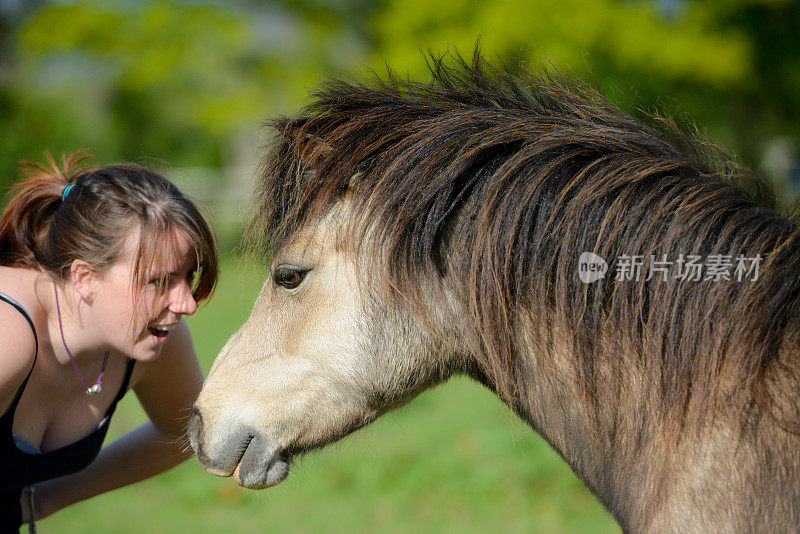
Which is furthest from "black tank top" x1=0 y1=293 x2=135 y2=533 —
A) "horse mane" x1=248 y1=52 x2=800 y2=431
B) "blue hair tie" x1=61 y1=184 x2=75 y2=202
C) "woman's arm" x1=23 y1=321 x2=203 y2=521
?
"horse mane" x1=248 y1=52 x2=800 y2=431

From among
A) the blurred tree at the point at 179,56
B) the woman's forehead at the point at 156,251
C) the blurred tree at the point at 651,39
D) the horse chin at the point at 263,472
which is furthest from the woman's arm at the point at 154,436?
the blurred tree at the point at 179,56

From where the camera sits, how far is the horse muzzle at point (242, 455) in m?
2.00

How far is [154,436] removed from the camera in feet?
9.29

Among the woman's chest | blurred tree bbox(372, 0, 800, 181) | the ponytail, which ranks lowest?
blurred tree bbox(372, 0, 800, 181)

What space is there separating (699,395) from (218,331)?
8.36m

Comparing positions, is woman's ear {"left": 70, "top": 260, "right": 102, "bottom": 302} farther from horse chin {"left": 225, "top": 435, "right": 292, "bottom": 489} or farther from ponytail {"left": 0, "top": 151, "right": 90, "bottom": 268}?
horse chin {"left": 225, "top": 435, "right": 292, "bottom": 489}

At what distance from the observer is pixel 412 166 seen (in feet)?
6.16

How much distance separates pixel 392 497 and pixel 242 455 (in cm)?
295

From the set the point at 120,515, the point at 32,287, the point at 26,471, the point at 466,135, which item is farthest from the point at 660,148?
the point at 120,515

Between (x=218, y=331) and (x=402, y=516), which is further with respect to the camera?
(x=218, y=331)

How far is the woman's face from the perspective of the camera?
2238 mm

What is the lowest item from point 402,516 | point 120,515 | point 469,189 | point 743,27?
point 120,515

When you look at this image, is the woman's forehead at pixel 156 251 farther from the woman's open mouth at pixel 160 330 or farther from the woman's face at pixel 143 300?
the woman's open mouth at pixel 160 330

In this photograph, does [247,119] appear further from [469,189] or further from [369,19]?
[469,189]
